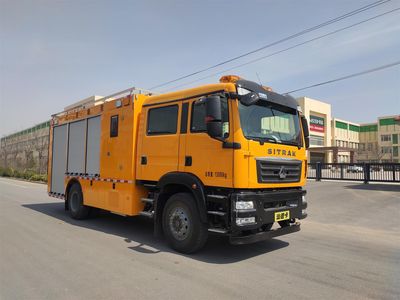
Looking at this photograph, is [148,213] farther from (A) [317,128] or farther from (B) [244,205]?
(A) [317,128]

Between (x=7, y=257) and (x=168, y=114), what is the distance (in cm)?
392

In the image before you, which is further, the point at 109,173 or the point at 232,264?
the point at 109,173

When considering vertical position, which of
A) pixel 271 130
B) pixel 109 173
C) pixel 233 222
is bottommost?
pixel 233 222

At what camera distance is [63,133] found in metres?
11.2

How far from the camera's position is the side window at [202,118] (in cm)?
591

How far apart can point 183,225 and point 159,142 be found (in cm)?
179

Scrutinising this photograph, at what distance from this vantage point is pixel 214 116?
5.66 meters

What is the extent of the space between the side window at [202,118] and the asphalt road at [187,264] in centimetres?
229

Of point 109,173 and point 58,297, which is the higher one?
point 109,173

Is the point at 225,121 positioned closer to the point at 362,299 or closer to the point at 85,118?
the point at 362,299

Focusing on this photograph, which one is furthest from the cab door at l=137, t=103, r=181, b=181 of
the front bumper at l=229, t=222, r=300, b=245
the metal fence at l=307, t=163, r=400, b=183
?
the metal fence at l=307, t=163, r=400, b=183

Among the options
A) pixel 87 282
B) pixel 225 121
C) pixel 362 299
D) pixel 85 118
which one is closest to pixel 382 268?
pixel 362 299

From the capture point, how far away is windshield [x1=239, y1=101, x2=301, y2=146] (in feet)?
19.8

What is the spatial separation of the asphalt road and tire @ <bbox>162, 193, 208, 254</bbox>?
0.20 metres
